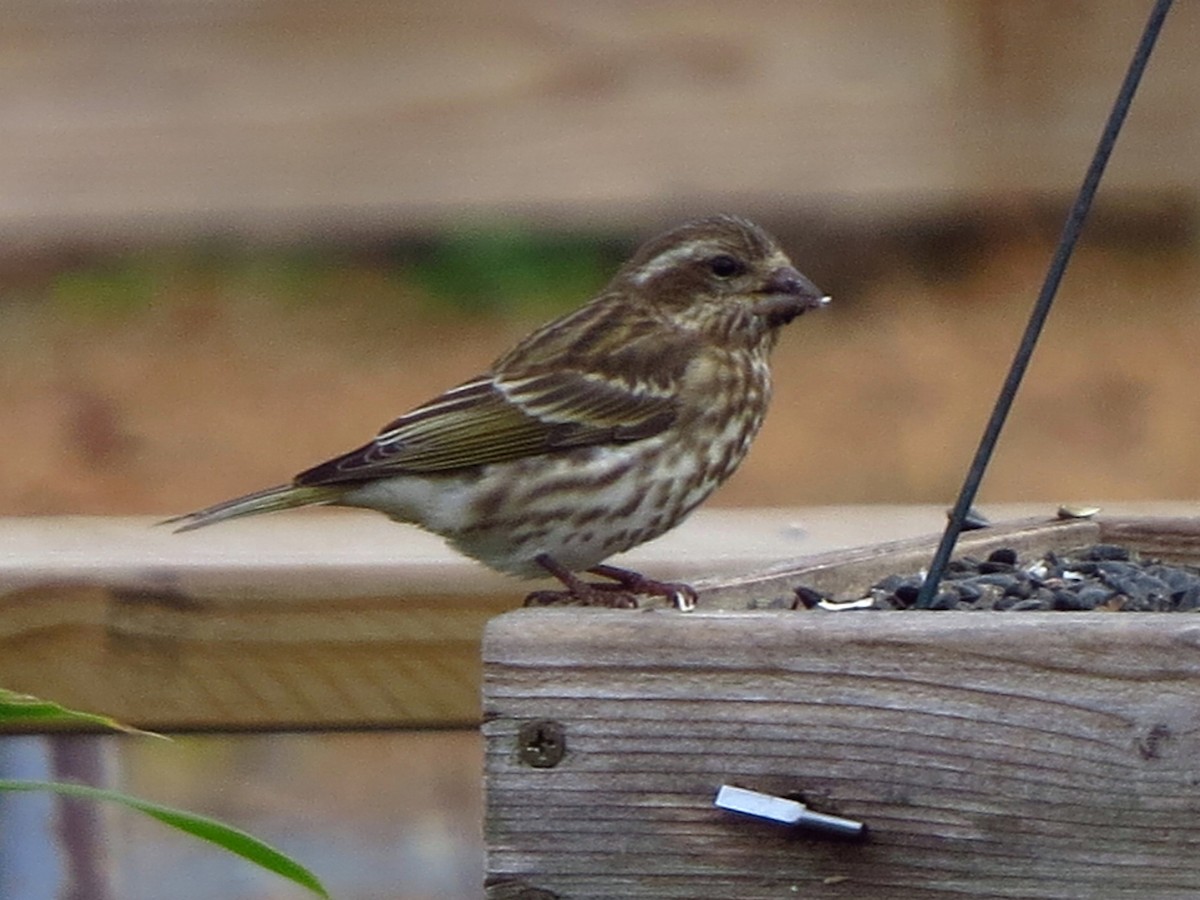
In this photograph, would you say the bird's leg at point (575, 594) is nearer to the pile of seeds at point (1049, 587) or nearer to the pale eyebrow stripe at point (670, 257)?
the pile of seeds at point (1049, 587)

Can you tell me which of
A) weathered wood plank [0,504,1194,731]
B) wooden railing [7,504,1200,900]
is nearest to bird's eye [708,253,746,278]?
weathered wood plank [0,504,1194,731]

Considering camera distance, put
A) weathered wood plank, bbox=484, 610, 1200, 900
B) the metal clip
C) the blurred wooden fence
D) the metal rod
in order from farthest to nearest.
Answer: the blurred wooden fence → the metal rod → the metal clip → weathered wood plank, bbox=484, 610, 1200, 900

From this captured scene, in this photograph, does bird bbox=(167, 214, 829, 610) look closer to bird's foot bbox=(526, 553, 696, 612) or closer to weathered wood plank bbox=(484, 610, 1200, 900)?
bird's foot bbox=(526, 553, 696, 612)

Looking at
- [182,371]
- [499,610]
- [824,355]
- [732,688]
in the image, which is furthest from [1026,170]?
[732,688]

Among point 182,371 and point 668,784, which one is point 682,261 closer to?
point 668,784

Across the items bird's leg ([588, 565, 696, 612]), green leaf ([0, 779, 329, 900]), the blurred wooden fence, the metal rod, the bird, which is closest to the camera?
green leaf ([0, 779, 329, 900])

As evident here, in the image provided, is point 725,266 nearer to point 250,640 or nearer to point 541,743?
point 250,640
